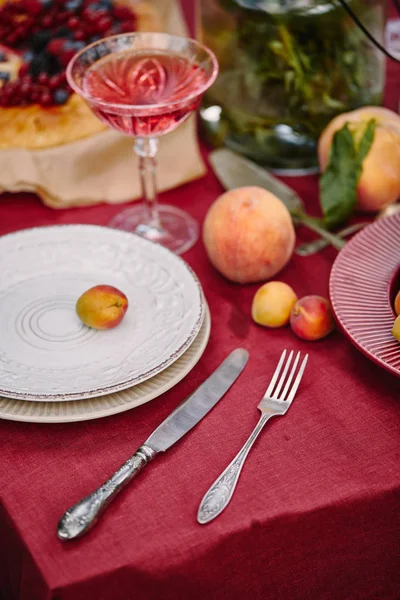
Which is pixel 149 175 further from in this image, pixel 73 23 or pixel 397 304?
pixel 397 304

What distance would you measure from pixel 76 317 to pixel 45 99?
46cm

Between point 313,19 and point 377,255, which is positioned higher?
point 313,19

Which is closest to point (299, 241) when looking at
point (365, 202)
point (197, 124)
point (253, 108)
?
point (365, 202)

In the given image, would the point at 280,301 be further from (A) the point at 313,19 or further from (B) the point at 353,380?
(A) the point at 313,19

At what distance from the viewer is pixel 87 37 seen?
1183 mm

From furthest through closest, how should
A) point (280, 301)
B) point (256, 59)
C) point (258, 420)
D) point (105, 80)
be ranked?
point (256, 59) < point (105, 80) < point (280, 301) < point (258, 420)

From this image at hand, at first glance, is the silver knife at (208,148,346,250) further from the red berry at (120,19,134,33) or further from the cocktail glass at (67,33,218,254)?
the red berry at (120,19,134,33)

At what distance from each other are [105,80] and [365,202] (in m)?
0.39

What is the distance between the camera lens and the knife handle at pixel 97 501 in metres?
0.59

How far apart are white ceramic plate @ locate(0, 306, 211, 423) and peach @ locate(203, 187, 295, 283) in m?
0.19

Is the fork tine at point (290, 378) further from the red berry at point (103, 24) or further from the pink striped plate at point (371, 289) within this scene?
the red berry at point (103, 24)

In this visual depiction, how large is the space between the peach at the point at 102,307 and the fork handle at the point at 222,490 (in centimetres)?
20

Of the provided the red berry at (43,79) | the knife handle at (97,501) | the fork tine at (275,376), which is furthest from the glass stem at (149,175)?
the knife handle at (97,501)

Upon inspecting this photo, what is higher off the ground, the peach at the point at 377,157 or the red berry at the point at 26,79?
the red berry at the point at 26,79
